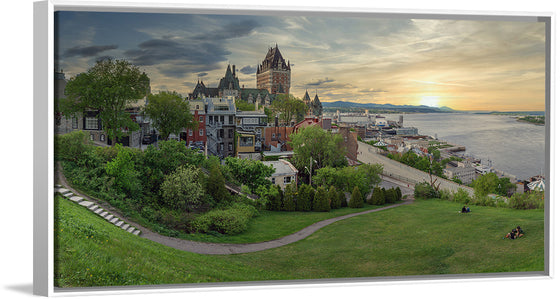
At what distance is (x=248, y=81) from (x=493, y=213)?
230 inches

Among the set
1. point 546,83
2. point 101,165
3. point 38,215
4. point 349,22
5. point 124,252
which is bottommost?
point 124,252

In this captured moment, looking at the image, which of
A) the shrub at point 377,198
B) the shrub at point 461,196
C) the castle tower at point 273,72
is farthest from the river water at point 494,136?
the castle tower at point 273,72

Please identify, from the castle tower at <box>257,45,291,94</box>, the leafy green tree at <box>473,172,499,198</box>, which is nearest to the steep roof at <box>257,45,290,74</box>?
the castle tower at <box>257,45,291,94</box>

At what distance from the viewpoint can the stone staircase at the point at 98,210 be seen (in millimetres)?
6906

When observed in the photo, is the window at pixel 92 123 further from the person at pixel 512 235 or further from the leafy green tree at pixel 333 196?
the person at pixel 512 235

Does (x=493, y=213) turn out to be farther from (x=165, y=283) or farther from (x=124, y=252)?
(x=124, y=252)

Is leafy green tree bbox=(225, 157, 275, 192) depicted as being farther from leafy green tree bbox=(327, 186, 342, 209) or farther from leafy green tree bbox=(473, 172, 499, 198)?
leafy green tree bbox=(473, 172, 499, 198)

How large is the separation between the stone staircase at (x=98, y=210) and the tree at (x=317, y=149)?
3584mm

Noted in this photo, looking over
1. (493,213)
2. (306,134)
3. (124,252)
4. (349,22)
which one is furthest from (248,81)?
(493,213)

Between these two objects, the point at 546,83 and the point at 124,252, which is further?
the point at 546,83

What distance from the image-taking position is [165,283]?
6.14 m

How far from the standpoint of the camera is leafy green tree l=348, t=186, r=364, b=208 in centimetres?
782

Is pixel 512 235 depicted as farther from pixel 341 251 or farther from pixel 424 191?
pixel 341 251

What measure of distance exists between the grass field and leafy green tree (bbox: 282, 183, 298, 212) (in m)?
0.28
